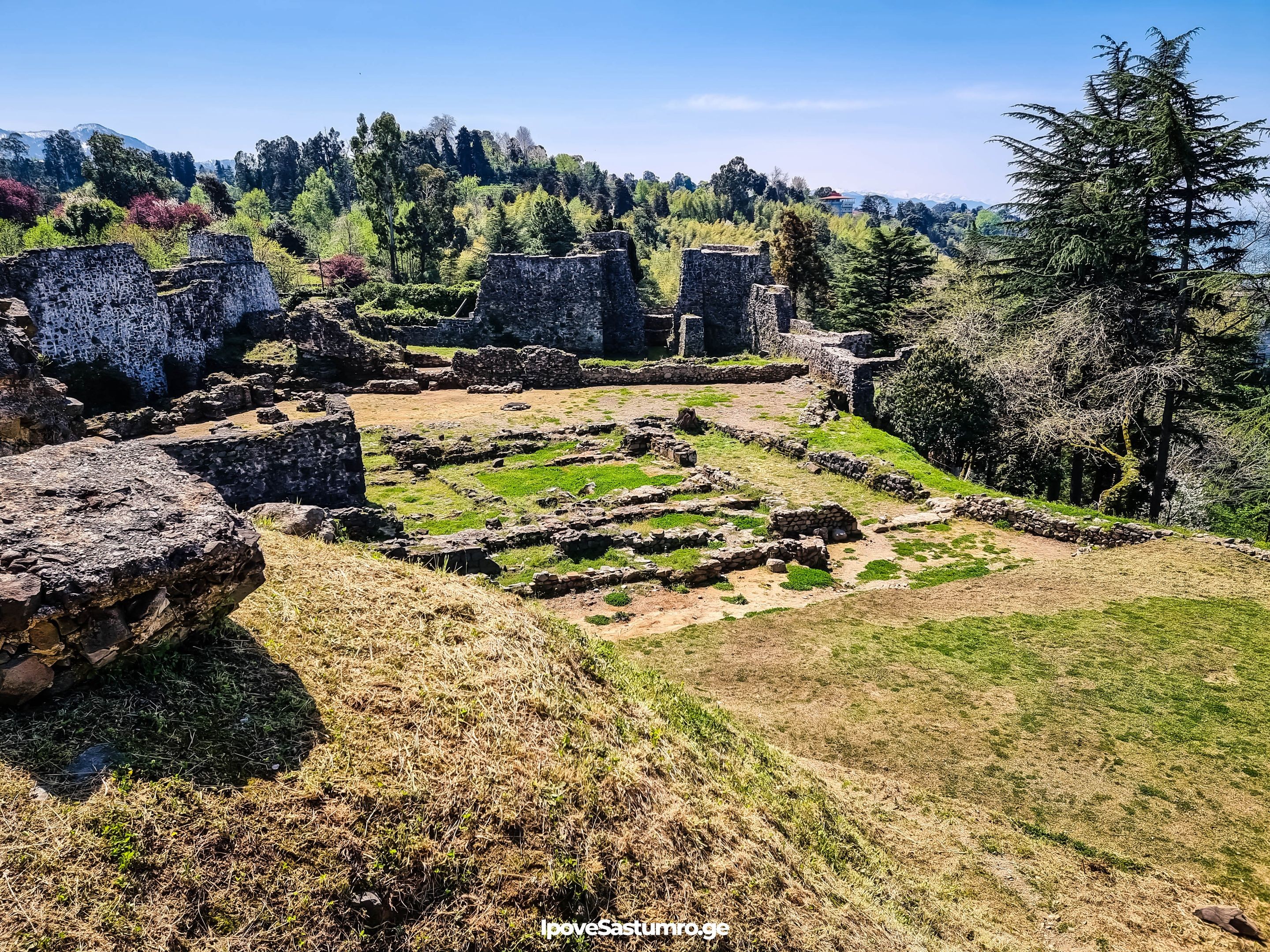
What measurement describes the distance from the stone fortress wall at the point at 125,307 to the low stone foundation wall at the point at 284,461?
519 inches

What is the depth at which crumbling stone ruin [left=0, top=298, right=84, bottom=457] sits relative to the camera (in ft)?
34.7

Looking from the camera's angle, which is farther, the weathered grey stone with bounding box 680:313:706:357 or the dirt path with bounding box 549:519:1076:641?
the weathered grey stone with bounding box 680:313:706:357

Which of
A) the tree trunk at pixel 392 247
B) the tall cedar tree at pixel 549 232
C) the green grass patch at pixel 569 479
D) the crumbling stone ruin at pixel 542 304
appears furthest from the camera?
the tall cedar tree at pixel 549 232

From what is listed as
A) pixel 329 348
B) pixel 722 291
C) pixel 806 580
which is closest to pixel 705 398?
pixel 722 291

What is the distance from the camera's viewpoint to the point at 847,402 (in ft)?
96.2

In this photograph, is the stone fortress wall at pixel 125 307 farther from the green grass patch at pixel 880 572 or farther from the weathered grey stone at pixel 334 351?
the green grass patch at pixel 880 572

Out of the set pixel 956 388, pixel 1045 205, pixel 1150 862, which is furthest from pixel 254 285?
pixel 1150 862

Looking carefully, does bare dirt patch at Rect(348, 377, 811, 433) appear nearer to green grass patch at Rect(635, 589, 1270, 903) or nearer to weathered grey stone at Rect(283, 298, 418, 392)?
weathered grey stone at Rect(283, 298, 418, 392)

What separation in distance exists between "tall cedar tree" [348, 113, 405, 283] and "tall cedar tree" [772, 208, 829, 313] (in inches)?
948

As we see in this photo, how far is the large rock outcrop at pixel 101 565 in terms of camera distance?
13.9 ft

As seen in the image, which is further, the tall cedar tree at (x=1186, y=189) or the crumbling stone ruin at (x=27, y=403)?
the tall cedar tree at (x=1186, y=189)

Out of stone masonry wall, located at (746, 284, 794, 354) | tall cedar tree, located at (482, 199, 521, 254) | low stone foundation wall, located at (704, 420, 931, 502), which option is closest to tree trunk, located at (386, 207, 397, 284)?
tall cedar tree, located at (482, 199, 521, 254)

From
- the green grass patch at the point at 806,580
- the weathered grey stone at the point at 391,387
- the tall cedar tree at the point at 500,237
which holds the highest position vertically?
the tall cedar tree at the point at 500,237

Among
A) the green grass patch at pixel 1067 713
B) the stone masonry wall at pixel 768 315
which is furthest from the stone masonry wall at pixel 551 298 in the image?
the green grass patch at pixel 1067 713
